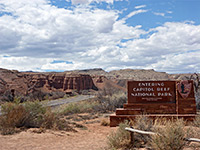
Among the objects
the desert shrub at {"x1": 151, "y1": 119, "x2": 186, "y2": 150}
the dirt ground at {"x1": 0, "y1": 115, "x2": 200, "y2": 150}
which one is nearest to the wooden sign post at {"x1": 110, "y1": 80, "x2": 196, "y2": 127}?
the dirt ground at {"x1": 0, "y1": 115, "x2": 200, "y2": 150}

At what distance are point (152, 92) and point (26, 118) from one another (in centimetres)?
678

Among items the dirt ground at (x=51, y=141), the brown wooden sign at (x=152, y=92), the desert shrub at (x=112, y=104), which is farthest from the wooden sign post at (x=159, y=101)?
the desert shrub at (x=112, y=104)

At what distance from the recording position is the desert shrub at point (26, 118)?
10.9 meters

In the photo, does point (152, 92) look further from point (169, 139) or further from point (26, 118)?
point (169, 139)

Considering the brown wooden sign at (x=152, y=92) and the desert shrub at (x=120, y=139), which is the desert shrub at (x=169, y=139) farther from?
the brown wooden sign at (x=152, y=92)

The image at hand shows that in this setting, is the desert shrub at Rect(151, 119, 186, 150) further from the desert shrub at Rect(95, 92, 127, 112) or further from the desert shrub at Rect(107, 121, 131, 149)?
the desert shrub at Rect(95, 92, 127, 112)

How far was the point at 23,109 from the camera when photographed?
11.4 m

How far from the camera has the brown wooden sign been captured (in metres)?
13.3

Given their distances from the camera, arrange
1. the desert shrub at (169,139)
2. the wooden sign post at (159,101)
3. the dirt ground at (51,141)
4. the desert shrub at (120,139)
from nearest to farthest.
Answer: the desert shrub at (169,139) → the desert shrub at (120,139) → the dirt ground at (51,141) → the wooden sign post at (159,101)

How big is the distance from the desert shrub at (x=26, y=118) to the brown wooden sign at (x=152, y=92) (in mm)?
4215

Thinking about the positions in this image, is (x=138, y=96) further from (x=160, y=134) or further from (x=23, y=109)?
(x=160, y=134)

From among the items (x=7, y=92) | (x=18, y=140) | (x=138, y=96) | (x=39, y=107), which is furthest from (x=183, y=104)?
(x=7, y=92)

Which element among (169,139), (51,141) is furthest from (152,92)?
(169,139)

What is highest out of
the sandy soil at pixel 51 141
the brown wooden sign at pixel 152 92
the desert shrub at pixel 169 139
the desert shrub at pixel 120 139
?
the brown wooden sign at pixel 152 92
